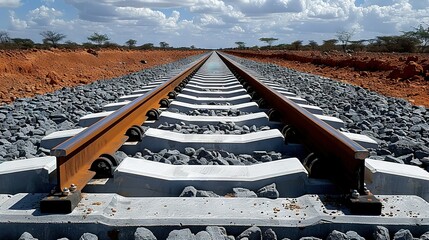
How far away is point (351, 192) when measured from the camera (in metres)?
2.64

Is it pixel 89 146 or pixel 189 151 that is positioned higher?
pixel 89 146

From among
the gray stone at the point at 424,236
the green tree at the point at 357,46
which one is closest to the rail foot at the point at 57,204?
the gray stone at the point at 424,236

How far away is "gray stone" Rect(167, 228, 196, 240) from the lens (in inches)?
90.8

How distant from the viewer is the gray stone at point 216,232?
2.31m

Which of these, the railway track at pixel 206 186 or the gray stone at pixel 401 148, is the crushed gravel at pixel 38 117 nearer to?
the railway track at pixel 206 186

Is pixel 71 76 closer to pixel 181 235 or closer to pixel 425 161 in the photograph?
pixel 425 161

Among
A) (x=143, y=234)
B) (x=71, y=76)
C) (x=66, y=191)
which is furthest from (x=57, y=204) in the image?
(x=71, y=76)

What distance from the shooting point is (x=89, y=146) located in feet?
10.7

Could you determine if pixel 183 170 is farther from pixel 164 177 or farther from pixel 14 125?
pixel 14 125

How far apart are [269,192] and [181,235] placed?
73 cm

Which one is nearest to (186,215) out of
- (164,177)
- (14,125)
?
(164,177)

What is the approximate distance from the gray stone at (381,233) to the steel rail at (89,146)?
1579 millimetres

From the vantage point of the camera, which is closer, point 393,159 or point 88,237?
point 88,237

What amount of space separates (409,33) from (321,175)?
179ft
